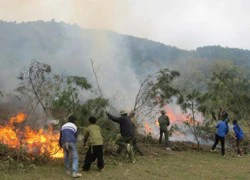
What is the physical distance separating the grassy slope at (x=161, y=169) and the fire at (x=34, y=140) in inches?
23.0

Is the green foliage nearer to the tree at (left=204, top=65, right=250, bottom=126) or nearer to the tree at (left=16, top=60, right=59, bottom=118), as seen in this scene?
the tree at (left=204, top=65, right=250, bottom=126)

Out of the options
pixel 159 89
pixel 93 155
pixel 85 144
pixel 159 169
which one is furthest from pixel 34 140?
pixel 159 89

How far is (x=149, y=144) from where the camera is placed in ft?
65.3

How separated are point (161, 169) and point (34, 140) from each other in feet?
15.8

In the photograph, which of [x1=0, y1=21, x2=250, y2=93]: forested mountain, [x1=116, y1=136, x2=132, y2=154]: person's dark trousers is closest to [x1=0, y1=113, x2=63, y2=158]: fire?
[x1=116, y1=136, x2=132, y2=154]: person's dark trousers

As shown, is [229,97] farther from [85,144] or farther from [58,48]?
[58,48]

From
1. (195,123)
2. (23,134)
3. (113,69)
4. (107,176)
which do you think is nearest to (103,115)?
(23,134)

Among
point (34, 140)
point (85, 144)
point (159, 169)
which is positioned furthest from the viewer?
point (34, 140)

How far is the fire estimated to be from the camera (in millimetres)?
14440

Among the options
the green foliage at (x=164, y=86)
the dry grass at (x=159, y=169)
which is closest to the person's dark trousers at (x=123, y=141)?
the dry grass at (x=159, y=169)

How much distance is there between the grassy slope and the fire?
23.0 inches

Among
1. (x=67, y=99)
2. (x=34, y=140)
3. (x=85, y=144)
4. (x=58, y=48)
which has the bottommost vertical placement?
(x=34, y=140)

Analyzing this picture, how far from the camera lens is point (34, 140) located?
15125 millimetres

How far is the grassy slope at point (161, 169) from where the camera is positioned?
40.1ft
